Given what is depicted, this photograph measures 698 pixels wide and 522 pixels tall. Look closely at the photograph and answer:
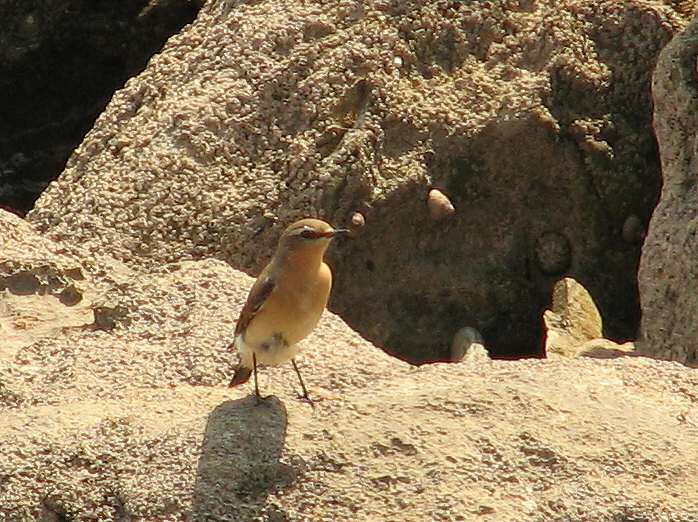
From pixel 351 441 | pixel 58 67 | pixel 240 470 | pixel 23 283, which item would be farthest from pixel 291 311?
pixel 58 67

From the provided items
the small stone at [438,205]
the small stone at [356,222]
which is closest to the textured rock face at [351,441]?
the small stone at [356,222]

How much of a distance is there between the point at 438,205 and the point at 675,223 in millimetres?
1306

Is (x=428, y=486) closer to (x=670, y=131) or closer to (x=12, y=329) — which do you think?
(x=12, y=329)

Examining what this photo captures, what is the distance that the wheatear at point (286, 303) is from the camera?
23.7 ft

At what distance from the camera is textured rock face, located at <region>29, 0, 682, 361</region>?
9.04 metres

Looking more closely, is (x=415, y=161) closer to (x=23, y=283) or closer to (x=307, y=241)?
(x=307, y=241)

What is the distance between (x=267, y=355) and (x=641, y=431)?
162 cm

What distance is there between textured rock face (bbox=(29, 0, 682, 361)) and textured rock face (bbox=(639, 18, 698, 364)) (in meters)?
0.60

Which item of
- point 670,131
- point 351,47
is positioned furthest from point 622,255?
point 351,47

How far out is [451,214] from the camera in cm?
920

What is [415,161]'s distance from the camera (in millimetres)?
9188

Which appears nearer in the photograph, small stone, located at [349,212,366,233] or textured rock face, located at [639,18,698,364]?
textured rock face, located at [639,18,698,364]

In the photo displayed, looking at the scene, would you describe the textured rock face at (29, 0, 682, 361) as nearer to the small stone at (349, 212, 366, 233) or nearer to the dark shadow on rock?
the small stone at (349, 212, 366, 233)

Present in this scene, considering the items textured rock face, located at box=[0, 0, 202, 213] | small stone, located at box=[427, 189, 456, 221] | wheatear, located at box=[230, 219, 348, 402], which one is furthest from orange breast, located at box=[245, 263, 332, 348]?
textured rock face, located at box=[0, 0, 202, 213]
